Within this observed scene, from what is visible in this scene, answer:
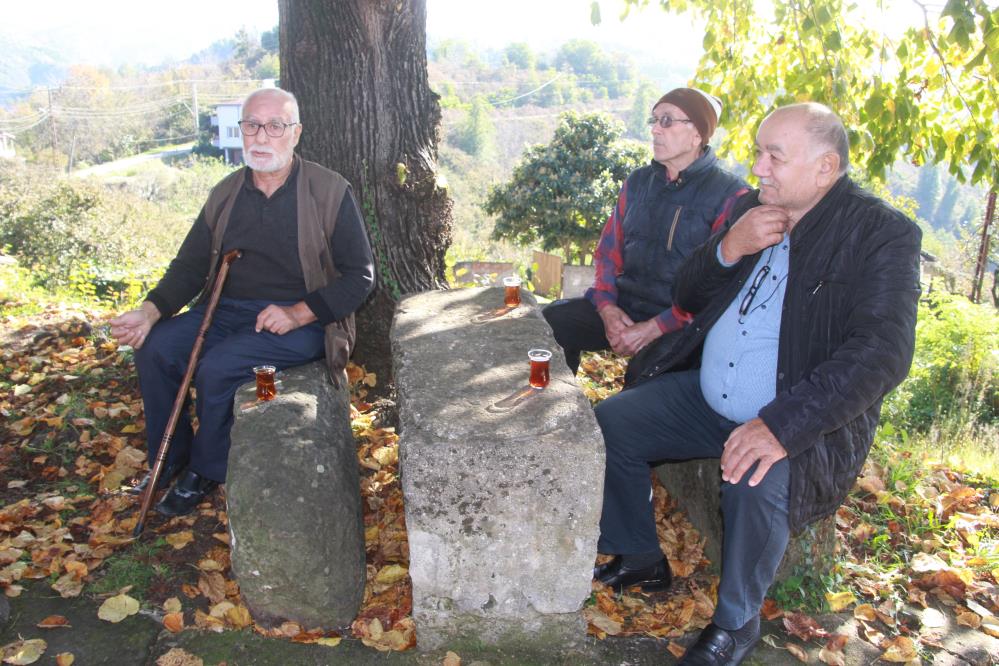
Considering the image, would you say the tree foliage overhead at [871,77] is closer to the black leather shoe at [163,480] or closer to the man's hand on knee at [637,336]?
the man's hand on knee at [637,336]

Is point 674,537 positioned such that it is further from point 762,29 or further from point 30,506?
point 762,29

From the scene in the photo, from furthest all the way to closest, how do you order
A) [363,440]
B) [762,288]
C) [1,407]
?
1. [1,407]
2. [363,440]
3. [762,288]

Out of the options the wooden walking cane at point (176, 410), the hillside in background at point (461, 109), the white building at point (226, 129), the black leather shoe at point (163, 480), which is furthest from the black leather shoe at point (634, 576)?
the white building at point (226, 129)

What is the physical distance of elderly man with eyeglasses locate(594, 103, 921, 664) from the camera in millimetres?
2455

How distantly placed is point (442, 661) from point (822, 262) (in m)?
1.93

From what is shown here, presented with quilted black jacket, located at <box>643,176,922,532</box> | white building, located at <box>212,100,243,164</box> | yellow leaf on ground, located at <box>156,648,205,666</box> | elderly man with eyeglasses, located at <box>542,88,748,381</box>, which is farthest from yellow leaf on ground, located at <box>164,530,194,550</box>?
white building, located at <box>212,100,243,164</box>

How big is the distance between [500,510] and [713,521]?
1213 mm

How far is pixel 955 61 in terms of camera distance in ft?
14.4

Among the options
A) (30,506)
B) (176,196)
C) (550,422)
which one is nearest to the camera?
(550,422)

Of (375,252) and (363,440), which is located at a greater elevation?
(375,252)

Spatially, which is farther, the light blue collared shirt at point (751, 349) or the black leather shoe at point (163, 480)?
the black leather shoe at point (163, 480)

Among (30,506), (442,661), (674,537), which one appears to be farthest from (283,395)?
(674,537)

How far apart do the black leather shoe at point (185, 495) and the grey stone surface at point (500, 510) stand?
1299mm

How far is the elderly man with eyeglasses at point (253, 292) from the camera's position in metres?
3.42
